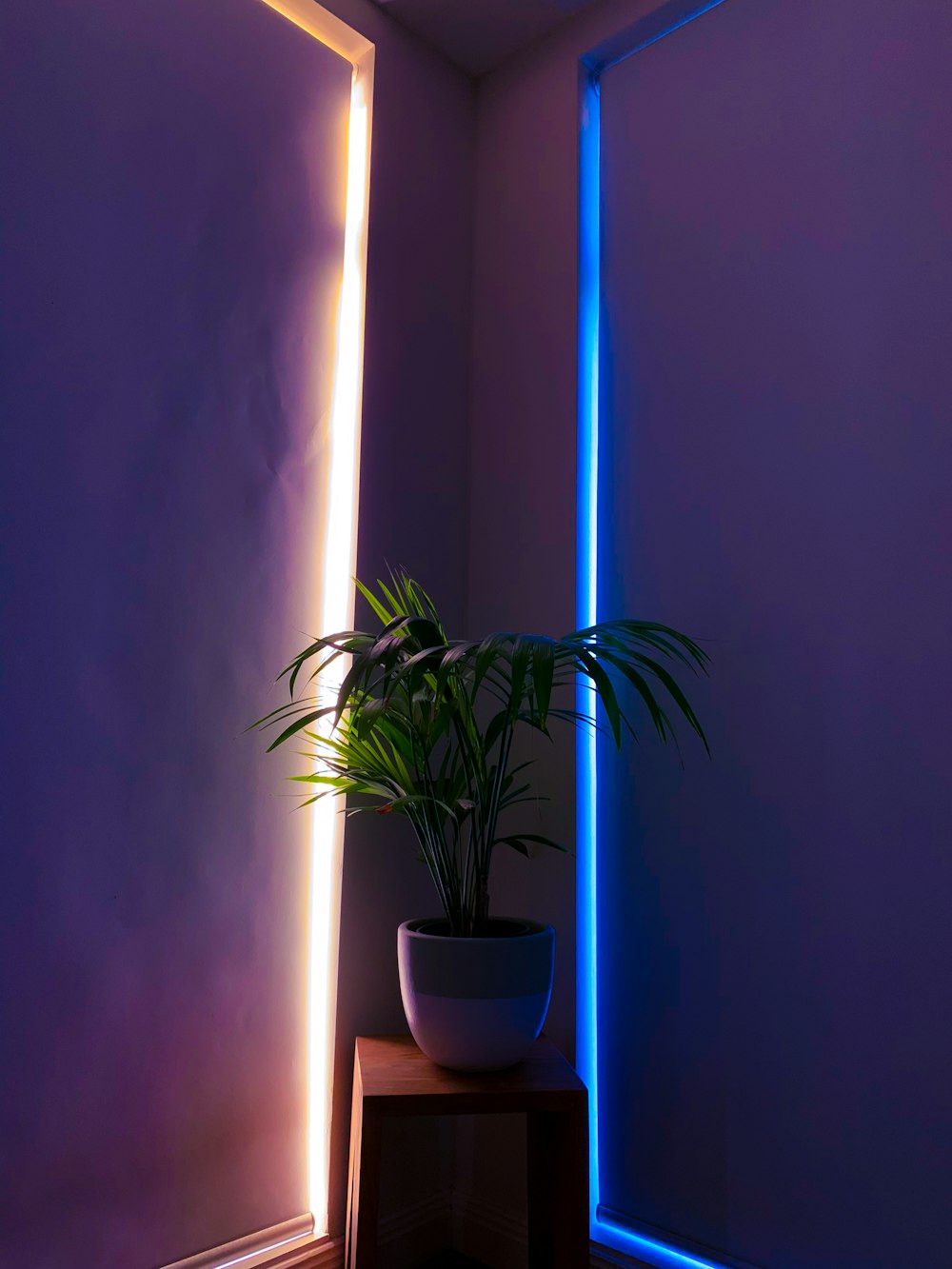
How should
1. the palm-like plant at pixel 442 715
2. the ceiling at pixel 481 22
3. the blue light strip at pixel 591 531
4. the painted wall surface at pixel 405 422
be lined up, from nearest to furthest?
the palm-like plant at pixel 442 715, the blue light strip at pixel 591 531, the painted wall surface at pixel 405 422, the ceiling at pixel 481 22

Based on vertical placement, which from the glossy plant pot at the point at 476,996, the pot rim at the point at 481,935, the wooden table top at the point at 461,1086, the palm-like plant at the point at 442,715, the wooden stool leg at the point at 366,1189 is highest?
the palm-like plant at the point at 442,715

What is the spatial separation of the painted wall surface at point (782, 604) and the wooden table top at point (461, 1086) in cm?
33

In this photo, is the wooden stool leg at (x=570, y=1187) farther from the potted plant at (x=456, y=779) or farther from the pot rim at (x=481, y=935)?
the pot rim at (x=481, y=935)

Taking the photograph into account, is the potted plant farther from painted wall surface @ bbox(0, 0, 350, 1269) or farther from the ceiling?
the ceiling

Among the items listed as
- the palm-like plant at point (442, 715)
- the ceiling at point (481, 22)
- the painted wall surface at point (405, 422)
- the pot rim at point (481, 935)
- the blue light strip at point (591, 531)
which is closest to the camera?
the palm-like plant at point (442, 715)

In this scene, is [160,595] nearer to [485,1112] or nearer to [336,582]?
[336,582]

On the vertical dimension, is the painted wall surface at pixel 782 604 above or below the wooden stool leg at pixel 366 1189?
above

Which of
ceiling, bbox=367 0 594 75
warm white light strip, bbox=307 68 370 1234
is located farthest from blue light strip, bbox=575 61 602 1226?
warm white light strip, bbox=307 68 370 1234

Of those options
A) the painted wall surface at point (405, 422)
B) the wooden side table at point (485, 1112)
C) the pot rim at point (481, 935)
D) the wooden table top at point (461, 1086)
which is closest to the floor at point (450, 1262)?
the painted wall surface at point (405, 422)

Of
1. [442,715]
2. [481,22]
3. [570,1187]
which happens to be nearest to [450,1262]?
[570,1187]

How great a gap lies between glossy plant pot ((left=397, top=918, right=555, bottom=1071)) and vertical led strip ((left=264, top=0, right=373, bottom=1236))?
36 centimetres

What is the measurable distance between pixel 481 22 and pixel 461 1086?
2.34m

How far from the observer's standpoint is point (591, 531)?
6.84 feet

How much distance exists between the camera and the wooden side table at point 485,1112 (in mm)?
1471
